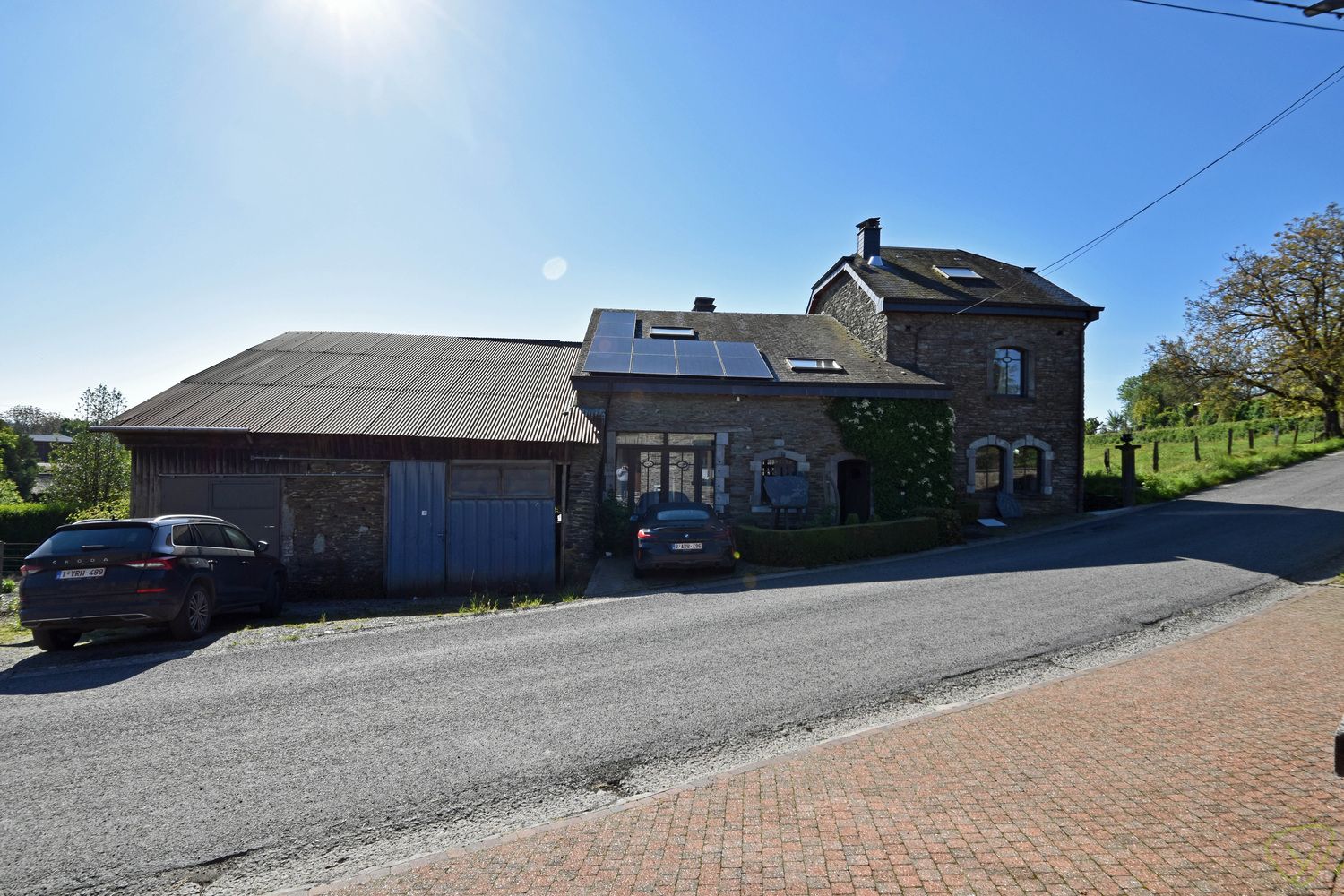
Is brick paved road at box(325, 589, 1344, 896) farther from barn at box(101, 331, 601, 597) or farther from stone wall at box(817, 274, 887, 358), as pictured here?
stone wall at box(817, 274, 887, 358)

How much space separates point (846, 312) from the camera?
2227cm

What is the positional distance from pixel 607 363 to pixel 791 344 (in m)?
5.98

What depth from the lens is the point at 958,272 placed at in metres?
21.4

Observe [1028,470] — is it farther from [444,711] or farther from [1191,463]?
[444,711]

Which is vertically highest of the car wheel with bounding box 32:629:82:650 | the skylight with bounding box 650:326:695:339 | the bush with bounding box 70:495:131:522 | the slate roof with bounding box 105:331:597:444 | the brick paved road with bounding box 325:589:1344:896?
the skylight with bounding box 650:326:695:339

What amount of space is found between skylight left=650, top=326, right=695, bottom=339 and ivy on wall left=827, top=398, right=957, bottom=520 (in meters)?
5.05

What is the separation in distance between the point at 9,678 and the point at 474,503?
7264 millimetres

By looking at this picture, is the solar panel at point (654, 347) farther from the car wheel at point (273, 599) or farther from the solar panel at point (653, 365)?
the car wheel at point (273, 599)

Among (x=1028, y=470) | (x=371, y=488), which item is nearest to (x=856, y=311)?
(x=1028, y=470)

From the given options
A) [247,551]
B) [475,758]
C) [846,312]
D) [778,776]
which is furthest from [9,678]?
[846,312]

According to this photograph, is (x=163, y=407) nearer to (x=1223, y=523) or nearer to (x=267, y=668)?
(x=267, y=668)

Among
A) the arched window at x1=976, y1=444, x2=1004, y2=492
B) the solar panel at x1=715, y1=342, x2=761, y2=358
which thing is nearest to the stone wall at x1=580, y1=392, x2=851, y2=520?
the solar panel at x1=715, y1=342, x2=761, y2=358

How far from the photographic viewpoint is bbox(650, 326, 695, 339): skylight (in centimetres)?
1967

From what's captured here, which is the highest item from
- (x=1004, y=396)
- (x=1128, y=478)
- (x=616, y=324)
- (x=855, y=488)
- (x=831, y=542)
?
(x=616, y=324)
